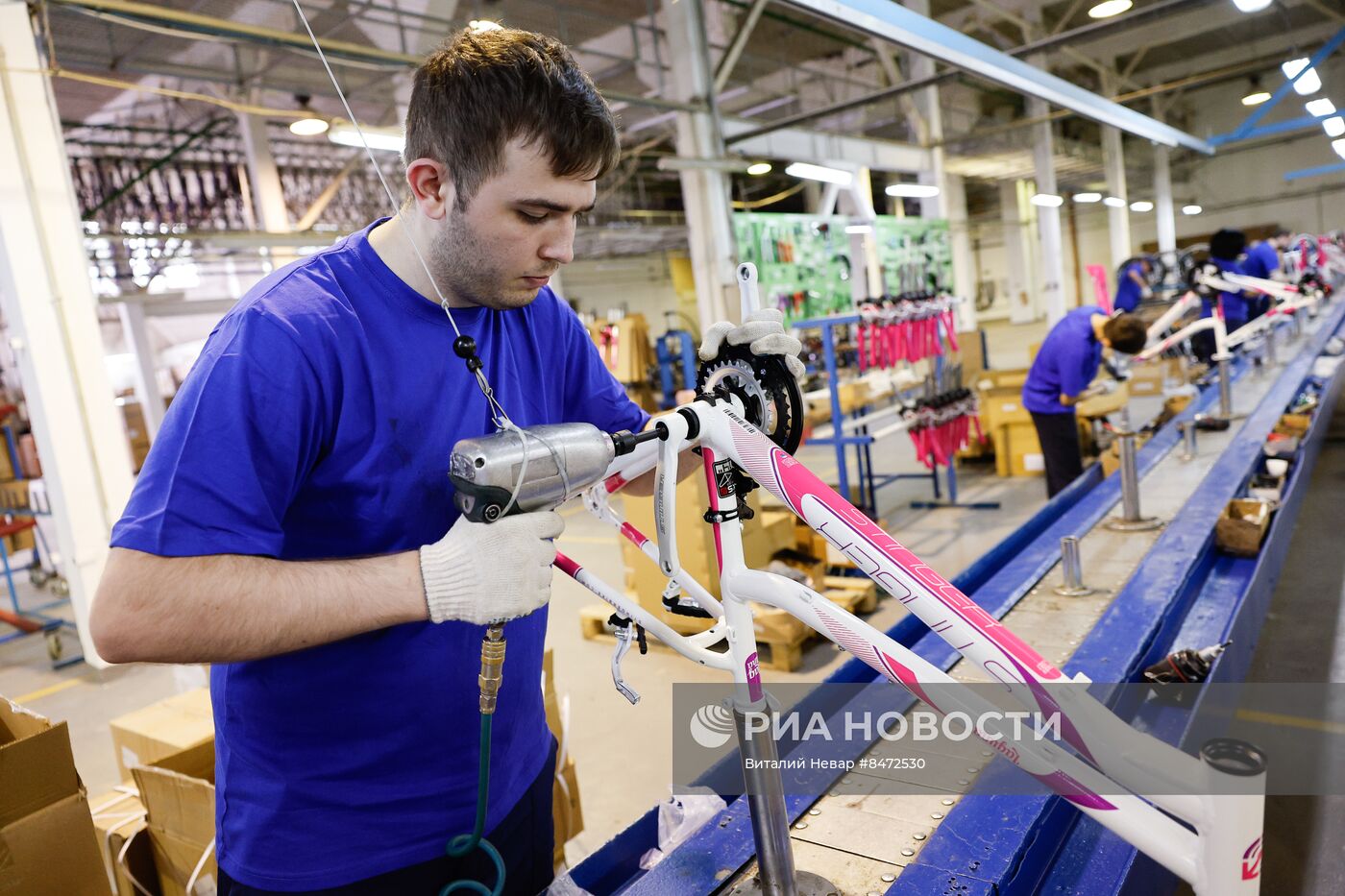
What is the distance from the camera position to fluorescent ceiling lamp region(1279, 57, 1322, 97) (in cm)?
597

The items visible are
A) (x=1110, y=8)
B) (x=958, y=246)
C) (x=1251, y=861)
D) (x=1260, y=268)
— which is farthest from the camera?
(x=958, y=246)

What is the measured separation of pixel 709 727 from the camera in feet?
8.18

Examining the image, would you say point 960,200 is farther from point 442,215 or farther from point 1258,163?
point 442,215

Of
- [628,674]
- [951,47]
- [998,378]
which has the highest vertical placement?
[951,47]

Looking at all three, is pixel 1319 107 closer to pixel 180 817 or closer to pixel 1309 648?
pixel 1309 648

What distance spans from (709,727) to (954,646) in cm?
151

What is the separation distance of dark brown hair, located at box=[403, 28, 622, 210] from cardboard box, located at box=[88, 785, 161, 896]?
2224mm

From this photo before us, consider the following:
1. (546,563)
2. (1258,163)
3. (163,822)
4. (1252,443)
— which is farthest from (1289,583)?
(1258,163)

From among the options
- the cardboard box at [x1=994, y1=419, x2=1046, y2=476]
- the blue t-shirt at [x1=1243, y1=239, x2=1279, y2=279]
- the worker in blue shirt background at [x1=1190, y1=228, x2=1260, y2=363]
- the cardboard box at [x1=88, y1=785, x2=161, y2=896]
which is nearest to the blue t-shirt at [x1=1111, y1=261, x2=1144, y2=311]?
the worker in blue shirt background at [x1=1190, y1=228, x2=1260, y2=363]

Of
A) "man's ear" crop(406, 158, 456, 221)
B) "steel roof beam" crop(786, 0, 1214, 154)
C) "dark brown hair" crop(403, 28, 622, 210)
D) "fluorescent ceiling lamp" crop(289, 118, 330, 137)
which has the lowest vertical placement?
"man's ear" crop(406, 158, 456, 221)

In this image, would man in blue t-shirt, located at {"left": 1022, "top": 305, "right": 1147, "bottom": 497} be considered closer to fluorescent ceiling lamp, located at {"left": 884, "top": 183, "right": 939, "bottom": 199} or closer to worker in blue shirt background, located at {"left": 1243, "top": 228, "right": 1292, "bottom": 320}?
worker in blue shirt background, located at {"left": 1243, "top": 228, "right": 1292, "bottom": 320}

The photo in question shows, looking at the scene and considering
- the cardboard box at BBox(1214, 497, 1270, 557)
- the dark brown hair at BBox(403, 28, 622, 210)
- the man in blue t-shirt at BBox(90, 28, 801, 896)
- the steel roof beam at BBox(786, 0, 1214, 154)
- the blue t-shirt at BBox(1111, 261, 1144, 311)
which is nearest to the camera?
the man in blue t-shirt at BBox(90, 28, 801, 896)

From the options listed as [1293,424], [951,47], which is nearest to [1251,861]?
[951,47]

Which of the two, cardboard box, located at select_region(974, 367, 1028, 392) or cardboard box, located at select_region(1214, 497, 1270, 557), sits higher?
cardboard box, located at select_region(974, 367, 1028, 392)
